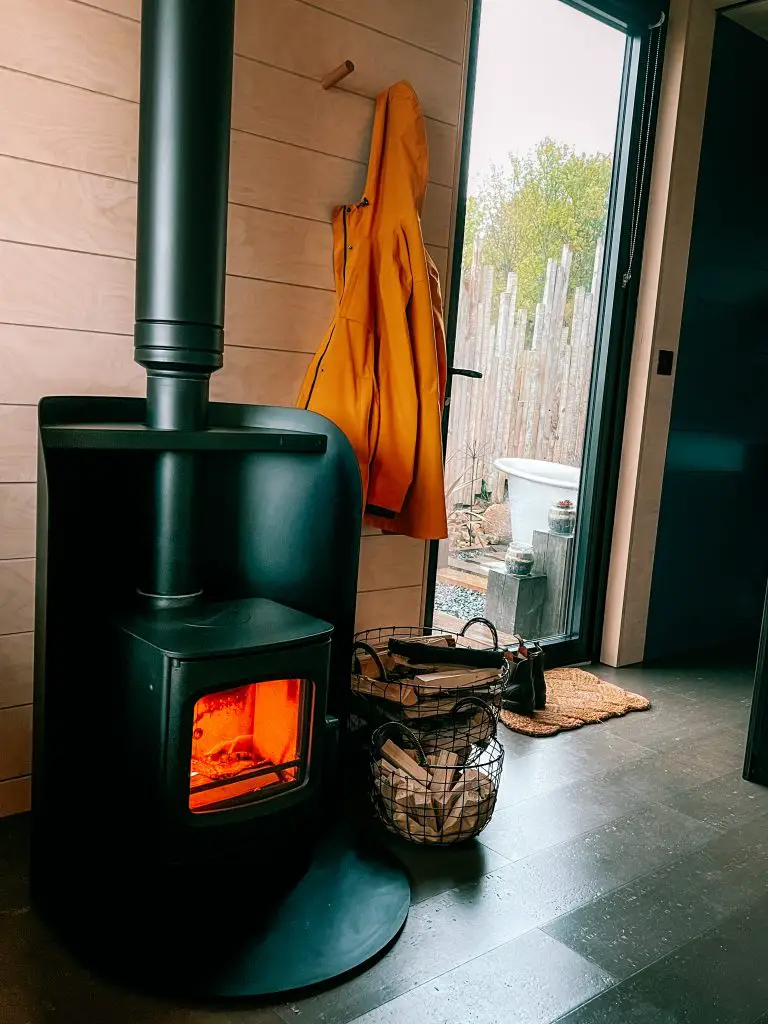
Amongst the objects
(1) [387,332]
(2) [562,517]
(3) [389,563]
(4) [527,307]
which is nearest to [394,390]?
(1) [387,332]

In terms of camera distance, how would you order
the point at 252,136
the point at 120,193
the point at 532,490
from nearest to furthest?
the point at 120,193
the point at 252,136
the point at 532,490

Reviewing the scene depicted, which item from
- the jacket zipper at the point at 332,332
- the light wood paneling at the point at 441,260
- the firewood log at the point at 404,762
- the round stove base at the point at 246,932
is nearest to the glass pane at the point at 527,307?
the light wood paneling at the point at 441,260

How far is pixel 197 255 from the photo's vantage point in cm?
152

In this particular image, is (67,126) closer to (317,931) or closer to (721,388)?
(317,931)

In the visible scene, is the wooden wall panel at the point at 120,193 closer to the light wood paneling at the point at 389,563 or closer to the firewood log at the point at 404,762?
the light wood paneling at the point at 389,563

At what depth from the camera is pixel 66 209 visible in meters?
1.81

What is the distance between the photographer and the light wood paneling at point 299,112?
203 centimetres

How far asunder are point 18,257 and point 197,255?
18.7 inches

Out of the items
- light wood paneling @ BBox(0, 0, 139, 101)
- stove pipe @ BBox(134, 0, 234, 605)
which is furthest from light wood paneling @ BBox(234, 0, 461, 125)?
stove pipe @ BBox(134, 0, 234, 605)

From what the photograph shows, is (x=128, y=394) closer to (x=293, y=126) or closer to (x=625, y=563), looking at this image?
(x=293, y=126)

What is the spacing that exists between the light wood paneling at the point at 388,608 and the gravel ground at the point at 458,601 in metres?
0.18

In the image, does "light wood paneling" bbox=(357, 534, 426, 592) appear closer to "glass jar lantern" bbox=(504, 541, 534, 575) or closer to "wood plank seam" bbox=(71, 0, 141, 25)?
"glass jar lantern" bbox=(504, 541, 534, 575)

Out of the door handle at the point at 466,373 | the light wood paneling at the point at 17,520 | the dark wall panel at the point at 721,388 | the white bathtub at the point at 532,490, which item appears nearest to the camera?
the light wood paneling at the point at 17,520

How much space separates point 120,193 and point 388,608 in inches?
50.0
